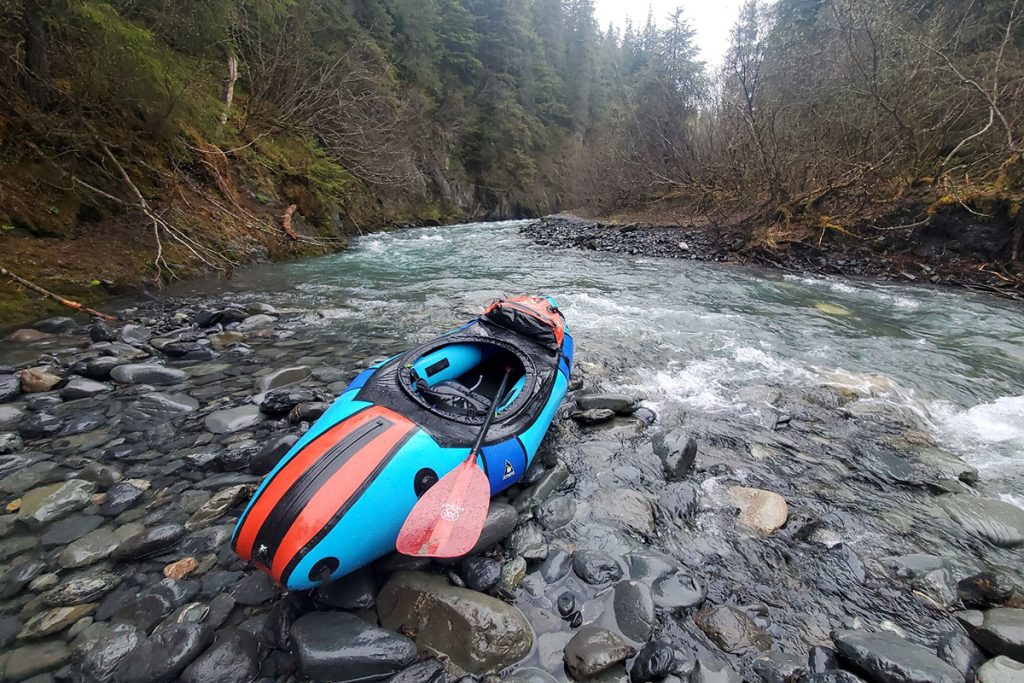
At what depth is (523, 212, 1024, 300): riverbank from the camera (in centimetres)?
746

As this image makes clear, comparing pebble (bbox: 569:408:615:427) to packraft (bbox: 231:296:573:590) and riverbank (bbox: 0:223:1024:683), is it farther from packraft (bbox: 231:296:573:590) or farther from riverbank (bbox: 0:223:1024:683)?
→ packraft (bbox: 231:296:573:590)

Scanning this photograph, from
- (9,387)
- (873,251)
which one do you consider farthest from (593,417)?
(873,251)

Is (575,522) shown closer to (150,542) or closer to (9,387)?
(150,542)

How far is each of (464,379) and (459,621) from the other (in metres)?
2.35

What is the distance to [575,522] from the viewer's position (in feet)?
8.17

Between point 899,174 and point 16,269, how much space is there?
47.1ft

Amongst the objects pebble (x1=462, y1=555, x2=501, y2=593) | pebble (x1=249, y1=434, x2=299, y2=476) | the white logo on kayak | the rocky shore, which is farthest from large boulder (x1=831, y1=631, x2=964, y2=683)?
pebble (x1=249, y1=434, x2=299, y2=476)

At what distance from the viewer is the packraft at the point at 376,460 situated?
1.73 m

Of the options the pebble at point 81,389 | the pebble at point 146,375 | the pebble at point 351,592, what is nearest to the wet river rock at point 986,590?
the pebble at point 351,592

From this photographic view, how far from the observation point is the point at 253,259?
858 centimetres

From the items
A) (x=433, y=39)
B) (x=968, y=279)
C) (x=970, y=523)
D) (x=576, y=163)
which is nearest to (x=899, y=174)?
(x=968, y=279)

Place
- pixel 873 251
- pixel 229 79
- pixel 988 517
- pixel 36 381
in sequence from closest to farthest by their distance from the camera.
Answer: pixel 988 517 → pixel 36 381 → pixel 873 251 → pixel 229 79

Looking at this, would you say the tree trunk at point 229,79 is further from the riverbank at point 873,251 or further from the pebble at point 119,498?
the pebble at point 119,498

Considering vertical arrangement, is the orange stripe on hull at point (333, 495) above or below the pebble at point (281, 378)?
above
